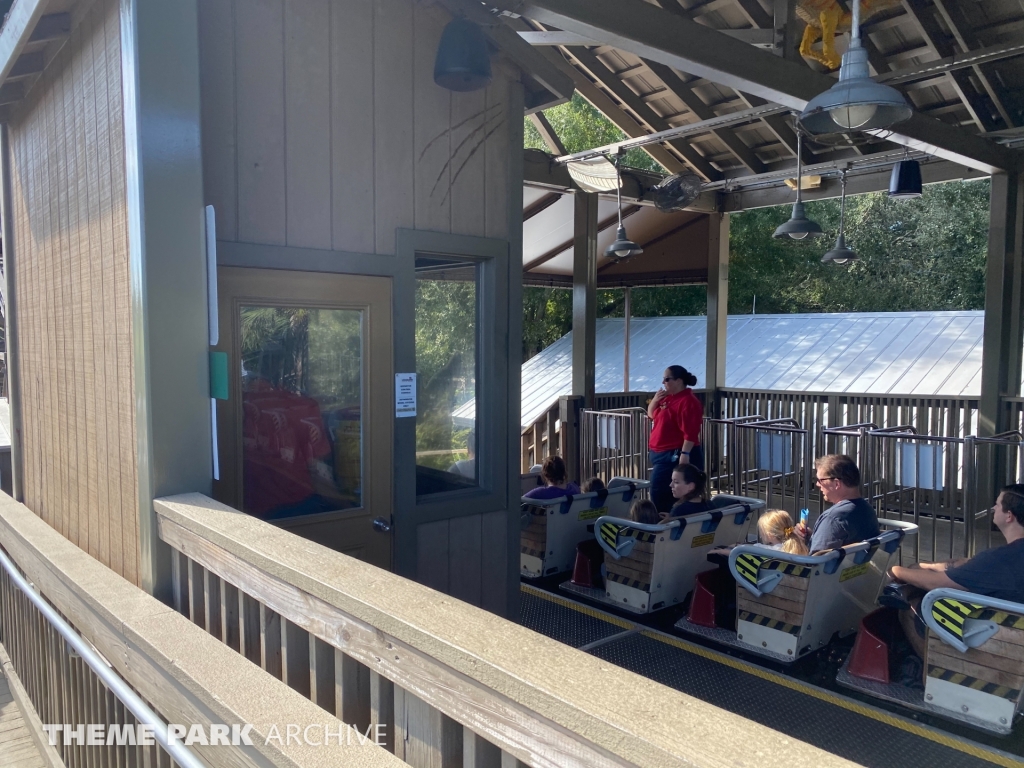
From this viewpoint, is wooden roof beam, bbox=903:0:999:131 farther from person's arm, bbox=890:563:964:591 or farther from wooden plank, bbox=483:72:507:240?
person's arm, bbox=890:563:964:591

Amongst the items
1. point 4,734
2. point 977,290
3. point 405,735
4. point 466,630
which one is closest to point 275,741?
point 405,735

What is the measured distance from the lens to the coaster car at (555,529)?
6.07 meters

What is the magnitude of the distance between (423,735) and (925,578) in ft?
11.0

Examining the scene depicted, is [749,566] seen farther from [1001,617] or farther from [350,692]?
[350,692]

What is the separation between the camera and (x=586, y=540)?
6.23 meters

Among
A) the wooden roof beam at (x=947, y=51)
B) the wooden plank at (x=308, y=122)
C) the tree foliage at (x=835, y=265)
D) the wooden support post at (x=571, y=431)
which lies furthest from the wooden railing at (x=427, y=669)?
the tree foliage at (x=835, y=265)

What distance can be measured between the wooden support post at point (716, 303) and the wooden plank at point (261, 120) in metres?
8.52

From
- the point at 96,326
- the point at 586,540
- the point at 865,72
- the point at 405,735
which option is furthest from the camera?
the point at 586,540

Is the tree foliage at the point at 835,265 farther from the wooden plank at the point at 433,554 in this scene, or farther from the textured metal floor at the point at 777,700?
the wooden plank at the point at 433,554

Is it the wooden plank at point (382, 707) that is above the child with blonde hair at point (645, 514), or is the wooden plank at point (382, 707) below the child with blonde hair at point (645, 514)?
above

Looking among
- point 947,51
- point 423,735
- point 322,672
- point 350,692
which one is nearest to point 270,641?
point 322,672

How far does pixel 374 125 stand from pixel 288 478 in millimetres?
1631

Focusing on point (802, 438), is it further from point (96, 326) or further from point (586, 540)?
point (96, 326)

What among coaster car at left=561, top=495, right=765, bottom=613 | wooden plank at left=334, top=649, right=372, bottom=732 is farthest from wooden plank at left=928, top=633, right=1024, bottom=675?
wooden plank at left=334, top=649, right=372, bottom=732
